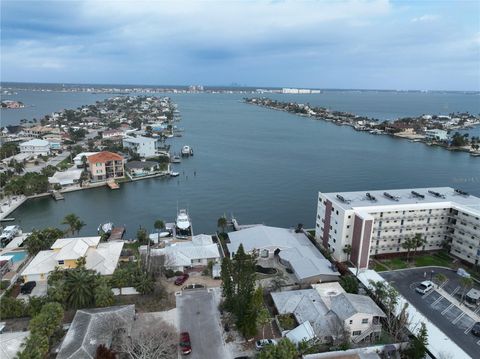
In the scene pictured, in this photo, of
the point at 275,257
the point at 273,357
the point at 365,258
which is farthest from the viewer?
the point at 275,257

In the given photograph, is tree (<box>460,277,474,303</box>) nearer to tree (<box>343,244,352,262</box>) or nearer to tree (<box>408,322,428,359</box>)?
tree (<box>408,322,428,359</box>)

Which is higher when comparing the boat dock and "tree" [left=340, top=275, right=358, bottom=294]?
"tree" [left=340, top=275, right=358, bottom=294]

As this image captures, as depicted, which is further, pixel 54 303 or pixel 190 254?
pixel 190 254

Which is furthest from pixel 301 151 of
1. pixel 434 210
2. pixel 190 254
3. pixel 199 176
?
pixel 190 254

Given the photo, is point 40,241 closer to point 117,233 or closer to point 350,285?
point 117,233

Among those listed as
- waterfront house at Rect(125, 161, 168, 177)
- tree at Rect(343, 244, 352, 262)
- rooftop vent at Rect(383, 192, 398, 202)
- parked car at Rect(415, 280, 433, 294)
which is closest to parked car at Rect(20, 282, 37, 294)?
tree at Rect(343, 244, 352, 262)

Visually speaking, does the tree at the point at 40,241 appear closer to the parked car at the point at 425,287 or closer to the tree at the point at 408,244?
the parked car at the point at 425,287

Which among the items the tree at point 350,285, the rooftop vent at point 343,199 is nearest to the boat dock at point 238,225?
the rooftop vent at point 343,199

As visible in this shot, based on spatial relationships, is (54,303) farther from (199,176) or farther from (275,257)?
(199,176)
